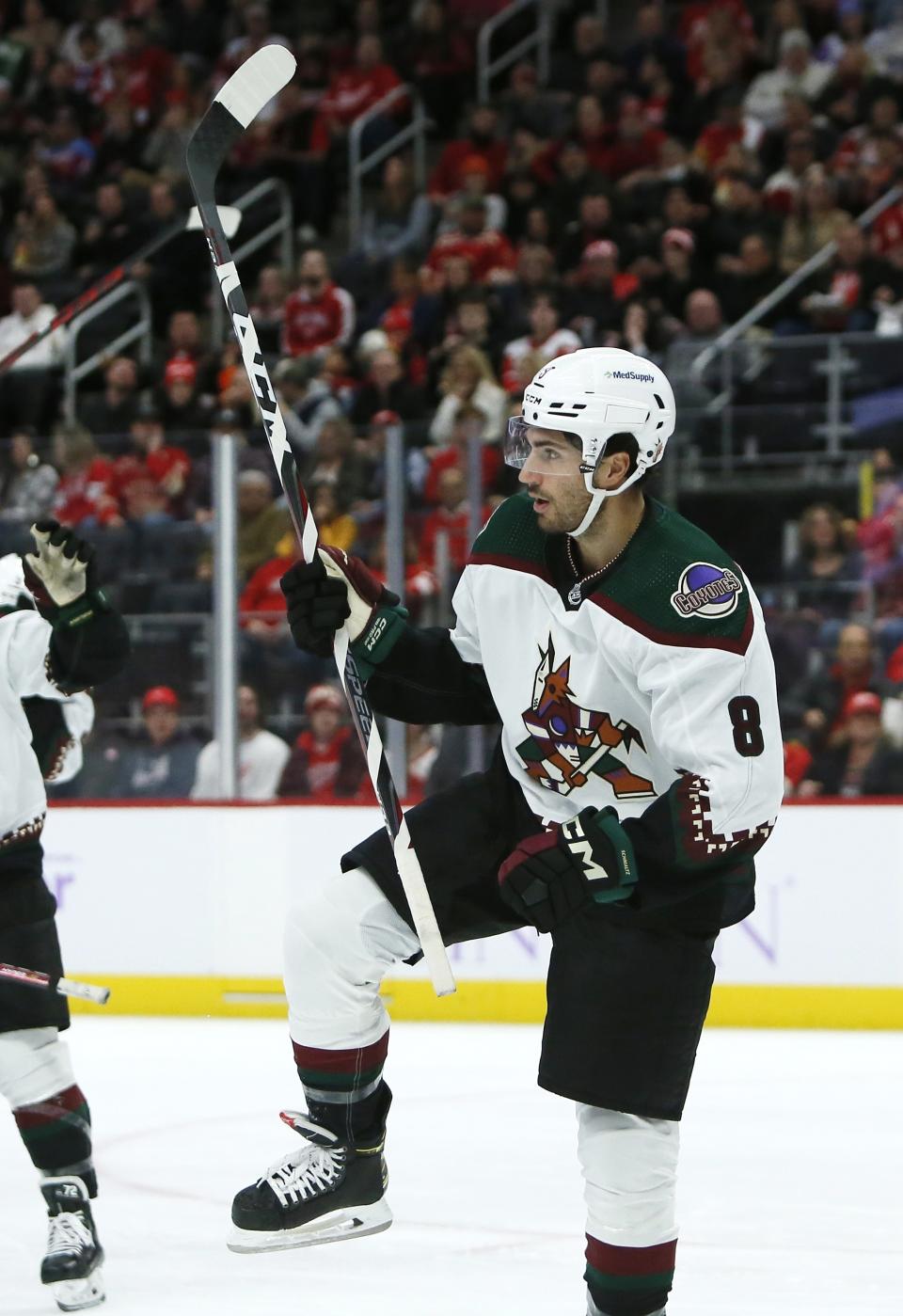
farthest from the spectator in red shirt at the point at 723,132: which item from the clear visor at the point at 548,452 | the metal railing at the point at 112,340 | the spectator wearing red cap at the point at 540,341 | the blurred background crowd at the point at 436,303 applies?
the clear visor at the point at 548,452

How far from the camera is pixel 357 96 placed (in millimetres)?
10633

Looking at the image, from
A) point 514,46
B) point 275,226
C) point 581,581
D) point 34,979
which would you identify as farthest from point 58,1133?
point 514,46

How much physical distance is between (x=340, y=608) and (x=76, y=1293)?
3.96 ft

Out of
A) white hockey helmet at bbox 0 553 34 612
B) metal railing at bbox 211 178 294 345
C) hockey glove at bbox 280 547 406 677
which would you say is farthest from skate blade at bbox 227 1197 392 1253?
metal railing at bbox 211 178 294 345

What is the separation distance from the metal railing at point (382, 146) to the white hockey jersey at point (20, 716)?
7.15m

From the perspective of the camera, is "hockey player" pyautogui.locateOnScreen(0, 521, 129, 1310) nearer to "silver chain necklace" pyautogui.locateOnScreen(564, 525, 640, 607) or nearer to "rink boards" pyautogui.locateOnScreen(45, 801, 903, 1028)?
"silver chain necklace" pyautogui.locateOnScreen(564, 525, 640, 607)

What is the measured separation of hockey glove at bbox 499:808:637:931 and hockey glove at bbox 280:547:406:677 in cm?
48

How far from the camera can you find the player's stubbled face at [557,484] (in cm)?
287

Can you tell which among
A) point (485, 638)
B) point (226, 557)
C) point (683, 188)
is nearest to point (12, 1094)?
point (485, 638)

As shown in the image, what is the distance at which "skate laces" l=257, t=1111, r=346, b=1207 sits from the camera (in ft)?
9.68

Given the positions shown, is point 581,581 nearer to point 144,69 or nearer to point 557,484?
point 557,484

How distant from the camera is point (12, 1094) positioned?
3.44 m

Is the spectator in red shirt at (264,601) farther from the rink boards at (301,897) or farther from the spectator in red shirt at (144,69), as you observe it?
the spectator in red shirt at (144,69)

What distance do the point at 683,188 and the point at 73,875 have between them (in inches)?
156
